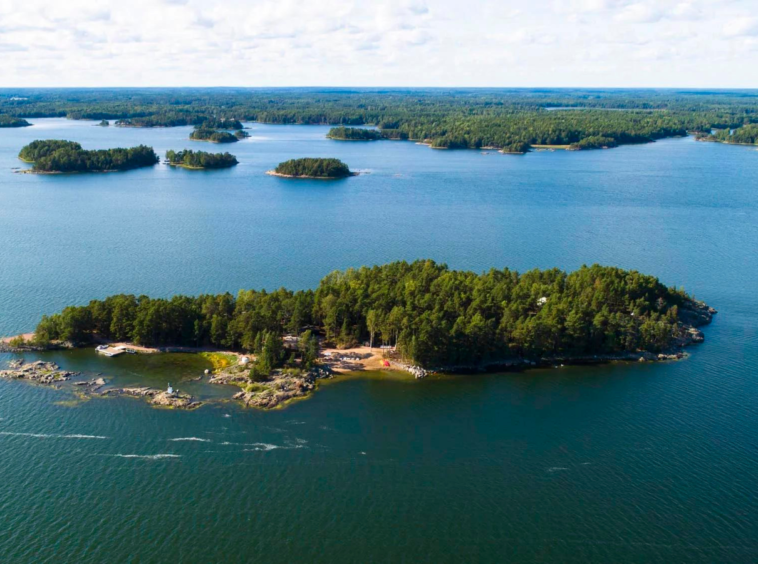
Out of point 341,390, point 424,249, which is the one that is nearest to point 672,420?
point 341,390

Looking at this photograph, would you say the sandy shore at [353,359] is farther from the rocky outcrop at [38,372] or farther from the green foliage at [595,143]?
the green foliage at [595,143]

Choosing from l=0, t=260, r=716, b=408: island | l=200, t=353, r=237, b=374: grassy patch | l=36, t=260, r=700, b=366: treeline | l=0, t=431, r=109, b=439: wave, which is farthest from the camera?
l=36, t=260, r=700, b=366: treeline

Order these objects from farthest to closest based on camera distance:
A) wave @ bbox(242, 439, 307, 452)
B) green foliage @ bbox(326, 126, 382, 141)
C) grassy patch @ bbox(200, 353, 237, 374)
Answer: green foliage @ bbox(326, 126, 382, 141), grassy patch @ bbox(200, 353, 237, 374), wave @ bbox(242, 439, 307, 452)

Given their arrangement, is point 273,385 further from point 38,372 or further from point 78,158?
point 78,158

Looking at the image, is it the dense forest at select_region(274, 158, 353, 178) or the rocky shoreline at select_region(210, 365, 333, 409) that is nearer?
the rocky shoreline at select_region(210, 365, 333, 409)

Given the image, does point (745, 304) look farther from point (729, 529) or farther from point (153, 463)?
point (153, 463)

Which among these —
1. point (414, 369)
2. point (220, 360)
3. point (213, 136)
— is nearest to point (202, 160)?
point (213, 136)

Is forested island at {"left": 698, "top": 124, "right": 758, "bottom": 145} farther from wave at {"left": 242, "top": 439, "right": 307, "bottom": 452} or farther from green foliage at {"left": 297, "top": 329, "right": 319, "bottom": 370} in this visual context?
wave at {"left": 242, "top": 439, "right": 307, "bottom": 452}

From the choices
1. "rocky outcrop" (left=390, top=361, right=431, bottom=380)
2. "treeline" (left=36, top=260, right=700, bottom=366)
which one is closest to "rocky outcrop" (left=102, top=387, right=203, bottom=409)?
"treeline" (left=36, top=260, right=700, bottom=366)
